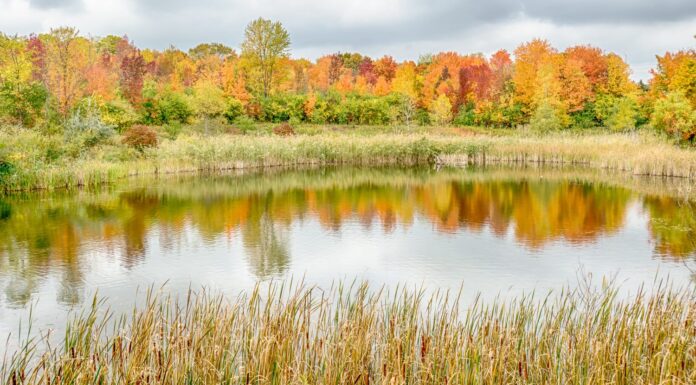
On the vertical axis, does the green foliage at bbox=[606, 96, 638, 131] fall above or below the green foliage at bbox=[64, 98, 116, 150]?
above

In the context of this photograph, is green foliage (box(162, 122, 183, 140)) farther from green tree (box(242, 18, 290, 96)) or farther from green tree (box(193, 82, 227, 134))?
green tree (box(242, 18, 290, 96))

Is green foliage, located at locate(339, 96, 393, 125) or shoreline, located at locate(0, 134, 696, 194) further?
green foliage, located at locate(339, 96, 393, 125)

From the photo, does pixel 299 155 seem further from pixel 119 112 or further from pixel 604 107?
pixel 604 107

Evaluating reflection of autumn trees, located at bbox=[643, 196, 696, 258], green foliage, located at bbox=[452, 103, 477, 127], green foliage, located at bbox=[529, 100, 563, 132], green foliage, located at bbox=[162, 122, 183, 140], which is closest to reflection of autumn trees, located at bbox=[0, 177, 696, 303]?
reflection of autumn trees, located at bbox=[643, 196, 696, 258]

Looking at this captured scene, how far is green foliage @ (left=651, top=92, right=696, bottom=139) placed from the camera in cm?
Answer: 2750

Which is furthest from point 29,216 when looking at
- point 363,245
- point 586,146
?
point 586,146

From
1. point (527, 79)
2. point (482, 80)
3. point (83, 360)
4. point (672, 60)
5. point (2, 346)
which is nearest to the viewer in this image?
point (83, 360)

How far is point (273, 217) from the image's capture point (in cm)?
1655

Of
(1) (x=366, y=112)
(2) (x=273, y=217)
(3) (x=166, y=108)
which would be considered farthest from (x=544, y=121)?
(2) (x=273, y=217)

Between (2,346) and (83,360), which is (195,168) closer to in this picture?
(2,346)

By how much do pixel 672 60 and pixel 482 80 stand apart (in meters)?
15.8

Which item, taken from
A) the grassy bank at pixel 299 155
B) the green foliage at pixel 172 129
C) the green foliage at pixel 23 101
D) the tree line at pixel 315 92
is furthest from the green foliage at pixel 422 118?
the green foliage at pixel 23 101

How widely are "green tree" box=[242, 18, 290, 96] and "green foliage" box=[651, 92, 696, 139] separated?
119ft

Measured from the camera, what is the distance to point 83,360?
4812 millimetres
